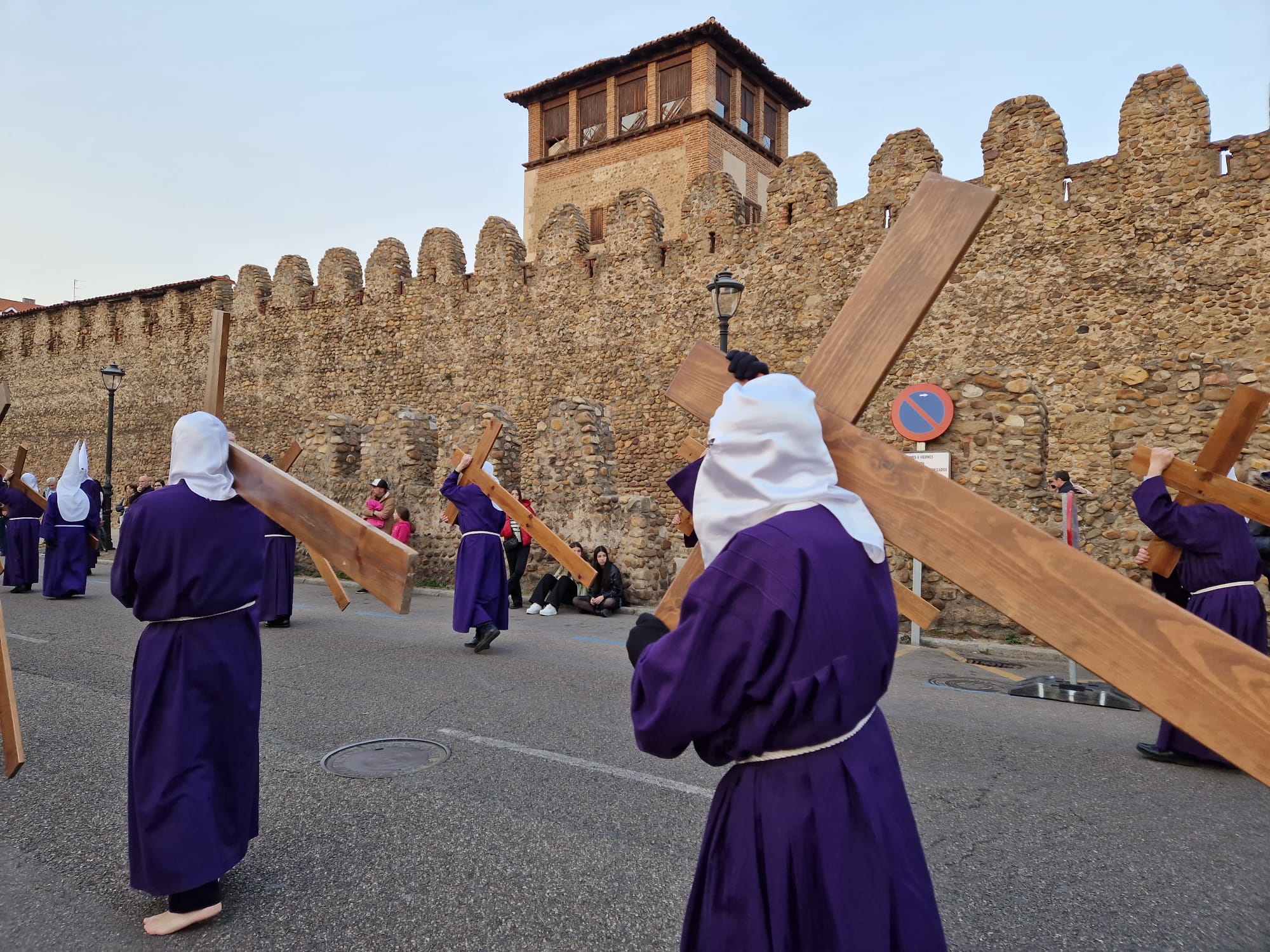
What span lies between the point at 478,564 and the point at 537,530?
2.99 ft

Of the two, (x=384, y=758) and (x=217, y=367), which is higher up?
(x=217, y=367)

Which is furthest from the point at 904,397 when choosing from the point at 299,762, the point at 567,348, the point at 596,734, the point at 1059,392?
the point at 567,348

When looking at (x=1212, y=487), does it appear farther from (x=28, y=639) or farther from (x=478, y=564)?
(x=28, y=639)

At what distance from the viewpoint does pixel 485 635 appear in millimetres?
8297

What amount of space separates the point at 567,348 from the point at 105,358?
2000cm

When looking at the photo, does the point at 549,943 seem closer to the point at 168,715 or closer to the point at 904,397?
the point at 168,715

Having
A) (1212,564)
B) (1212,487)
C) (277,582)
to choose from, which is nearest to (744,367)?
(1212,487)

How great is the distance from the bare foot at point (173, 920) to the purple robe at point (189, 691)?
93mm

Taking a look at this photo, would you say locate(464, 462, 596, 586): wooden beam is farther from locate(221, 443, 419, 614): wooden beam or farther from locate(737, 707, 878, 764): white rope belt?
locate(737, 707, 878, 764): white rope belt

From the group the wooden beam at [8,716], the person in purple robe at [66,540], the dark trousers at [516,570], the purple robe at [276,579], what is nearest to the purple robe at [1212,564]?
the wooden beam at [8,716]

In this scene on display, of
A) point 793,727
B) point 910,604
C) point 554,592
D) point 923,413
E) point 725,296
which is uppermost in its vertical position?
point 725,296

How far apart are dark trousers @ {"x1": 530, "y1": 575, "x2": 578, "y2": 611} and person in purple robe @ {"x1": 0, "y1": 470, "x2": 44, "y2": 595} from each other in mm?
7626

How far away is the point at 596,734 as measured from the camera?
521 cm

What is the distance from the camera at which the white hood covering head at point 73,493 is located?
11.7m
